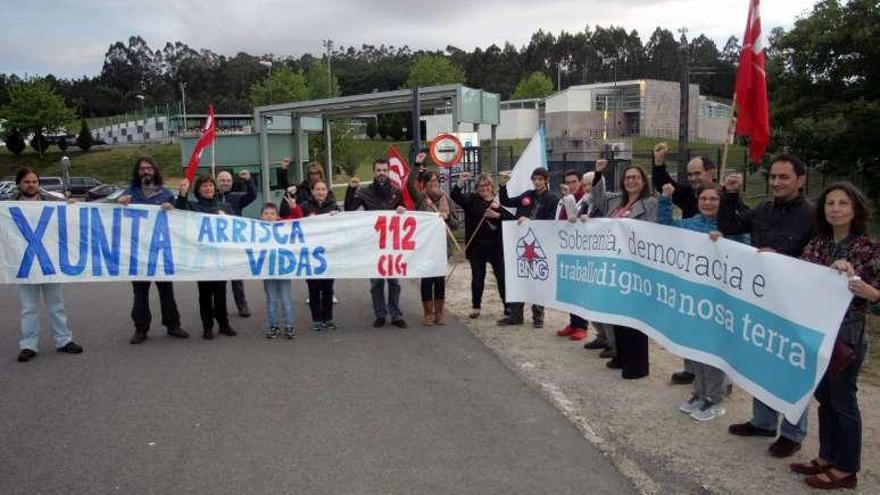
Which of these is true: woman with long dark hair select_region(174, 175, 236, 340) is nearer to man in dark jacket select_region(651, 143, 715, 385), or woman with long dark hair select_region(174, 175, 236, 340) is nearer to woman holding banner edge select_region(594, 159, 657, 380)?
woman holding banner edge select_region(594, 159, 657, 380)

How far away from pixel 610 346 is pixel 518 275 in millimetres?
1417

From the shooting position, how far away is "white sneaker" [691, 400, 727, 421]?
5.20 meters

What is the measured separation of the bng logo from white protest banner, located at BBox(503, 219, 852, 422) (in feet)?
0.04

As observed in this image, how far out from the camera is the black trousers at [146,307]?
302 inches

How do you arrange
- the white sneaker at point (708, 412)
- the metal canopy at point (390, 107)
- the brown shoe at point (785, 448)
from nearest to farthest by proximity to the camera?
1. the brown shoe at point (785, 448)
2. the white sneaker at point (708, 412)
3. the metal canopy at point (390, 107)

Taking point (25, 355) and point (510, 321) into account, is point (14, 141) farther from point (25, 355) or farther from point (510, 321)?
point (510, 321)

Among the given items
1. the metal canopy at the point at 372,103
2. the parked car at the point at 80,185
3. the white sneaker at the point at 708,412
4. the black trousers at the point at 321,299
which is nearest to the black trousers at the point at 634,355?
the white sneaker at the point at 708,412

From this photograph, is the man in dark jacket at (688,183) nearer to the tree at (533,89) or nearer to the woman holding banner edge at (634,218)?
the woman holding banner edge at (634,218)

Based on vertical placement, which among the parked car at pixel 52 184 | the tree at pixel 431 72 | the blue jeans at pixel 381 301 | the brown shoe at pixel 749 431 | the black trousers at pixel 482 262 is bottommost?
the brown shoe at pixel 749 431

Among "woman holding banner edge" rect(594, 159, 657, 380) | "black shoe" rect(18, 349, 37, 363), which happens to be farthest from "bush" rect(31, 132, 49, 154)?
"woman holding banner edge" rect(594, 159, 657, 380)

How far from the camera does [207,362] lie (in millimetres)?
6809

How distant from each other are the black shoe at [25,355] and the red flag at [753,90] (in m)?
7.05

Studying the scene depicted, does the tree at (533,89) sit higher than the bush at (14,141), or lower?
higher

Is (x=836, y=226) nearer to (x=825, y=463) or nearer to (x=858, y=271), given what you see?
(x=858, y=271)
